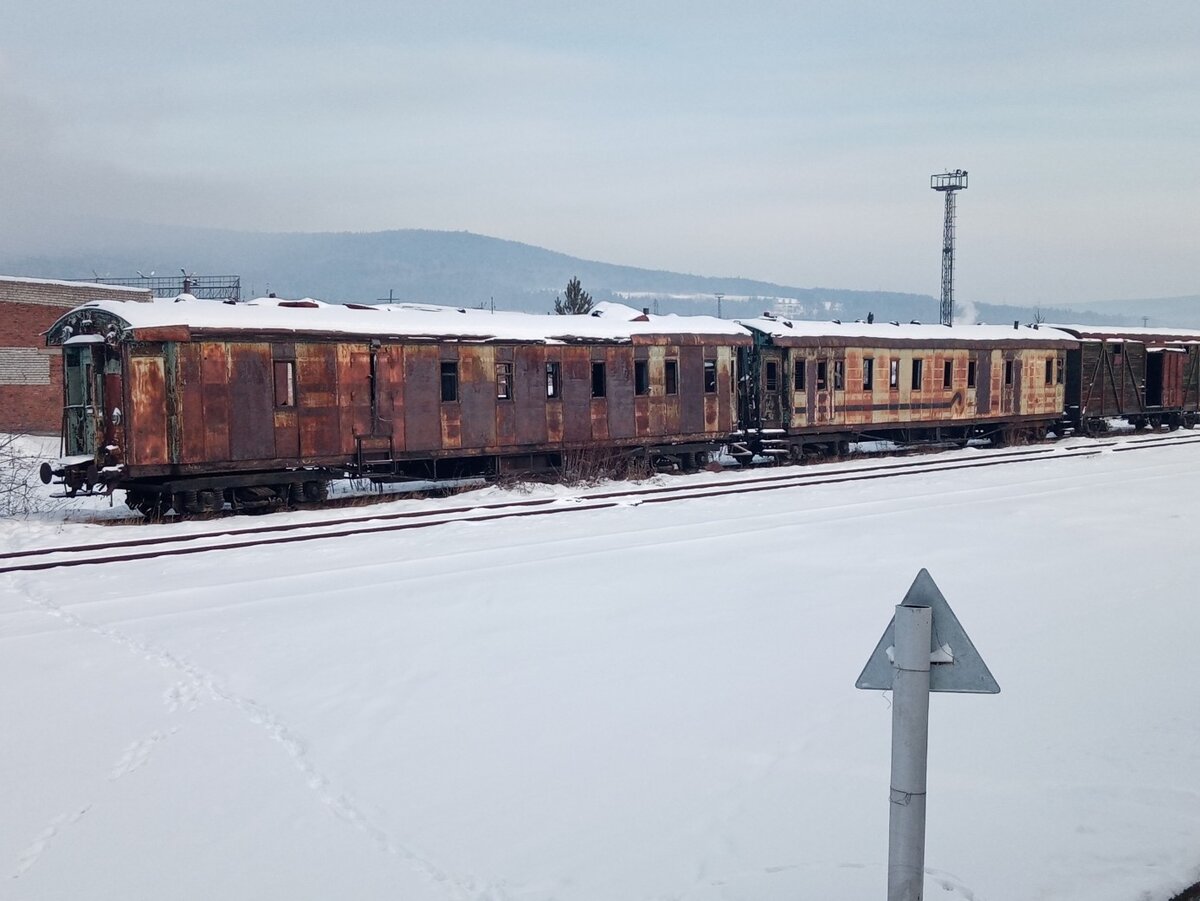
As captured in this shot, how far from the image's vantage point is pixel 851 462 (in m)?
25.2

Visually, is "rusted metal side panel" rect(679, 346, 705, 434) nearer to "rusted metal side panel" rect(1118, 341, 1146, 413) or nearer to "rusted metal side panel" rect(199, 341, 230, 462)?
"rusted metal side panel" rect(199, 341, 230, 462)

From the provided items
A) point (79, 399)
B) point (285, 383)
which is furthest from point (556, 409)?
point (79, 399)

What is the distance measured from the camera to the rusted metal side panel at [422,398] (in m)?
18.0

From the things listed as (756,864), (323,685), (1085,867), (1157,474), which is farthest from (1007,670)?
(1157,474)

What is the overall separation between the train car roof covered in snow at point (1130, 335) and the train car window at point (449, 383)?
882 inches

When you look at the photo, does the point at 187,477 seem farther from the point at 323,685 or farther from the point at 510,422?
the point at 323,685

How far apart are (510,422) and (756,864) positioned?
1487 centimetres

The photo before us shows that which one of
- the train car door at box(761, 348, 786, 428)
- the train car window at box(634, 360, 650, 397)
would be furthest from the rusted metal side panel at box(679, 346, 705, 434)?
the train car door at box(761, 348, 786, 428)

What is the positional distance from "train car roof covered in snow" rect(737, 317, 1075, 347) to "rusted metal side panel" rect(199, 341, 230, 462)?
12.5 m

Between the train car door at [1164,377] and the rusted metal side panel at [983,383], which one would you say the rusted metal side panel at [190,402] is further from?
the train car door at [1164,377]

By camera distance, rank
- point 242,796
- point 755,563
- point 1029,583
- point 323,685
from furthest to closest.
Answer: point 755,563
point 1029,583
point 323,685
point 242,796

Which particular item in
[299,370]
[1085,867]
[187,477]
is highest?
[299,370]

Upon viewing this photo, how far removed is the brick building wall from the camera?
33219mm

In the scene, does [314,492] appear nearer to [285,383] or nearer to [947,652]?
[285,383]
